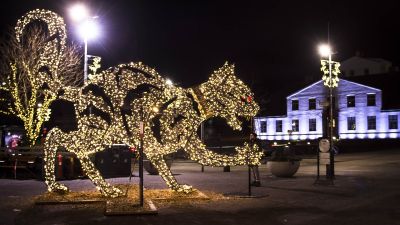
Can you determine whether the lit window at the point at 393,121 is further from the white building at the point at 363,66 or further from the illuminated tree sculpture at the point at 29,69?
the illuminated tree sculpture at the point at 29,69

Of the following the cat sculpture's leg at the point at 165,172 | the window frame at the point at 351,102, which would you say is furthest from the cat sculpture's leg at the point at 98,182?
the window frame at the point at 351,102

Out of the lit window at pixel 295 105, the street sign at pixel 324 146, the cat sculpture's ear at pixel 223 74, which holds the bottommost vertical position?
the street sign at pixel 324 146

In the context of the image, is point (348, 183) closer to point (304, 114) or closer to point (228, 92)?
point (228, 92)

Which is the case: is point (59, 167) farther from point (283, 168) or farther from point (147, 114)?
point (283, 168)

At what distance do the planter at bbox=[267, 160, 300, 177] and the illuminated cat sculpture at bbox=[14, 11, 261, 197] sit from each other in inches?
319

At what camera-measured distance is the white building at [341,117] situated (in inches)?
2509

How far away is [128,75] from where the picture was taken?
52.4ft

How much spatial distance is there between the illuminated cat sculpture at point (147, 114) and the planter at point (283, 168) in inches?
319

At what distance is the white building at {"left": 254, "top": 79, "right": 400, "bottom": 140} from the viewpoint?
63741 millimetres

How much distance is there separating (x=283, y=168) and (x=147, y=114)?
1041 cm

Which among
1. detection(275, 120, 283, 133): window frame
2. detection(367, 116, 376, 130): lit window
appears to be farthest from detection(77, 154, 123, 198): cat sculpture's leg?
detection(275, 120, 283, 133): window frame

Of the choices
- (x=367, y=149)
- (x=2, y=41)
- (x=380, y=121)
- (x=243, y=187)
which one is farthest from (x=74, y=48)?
(x=380, y=121)

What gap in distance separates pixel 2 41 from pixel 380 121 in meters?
45.1

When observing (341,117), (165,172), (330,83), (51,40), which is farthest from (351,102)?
(51,40)
